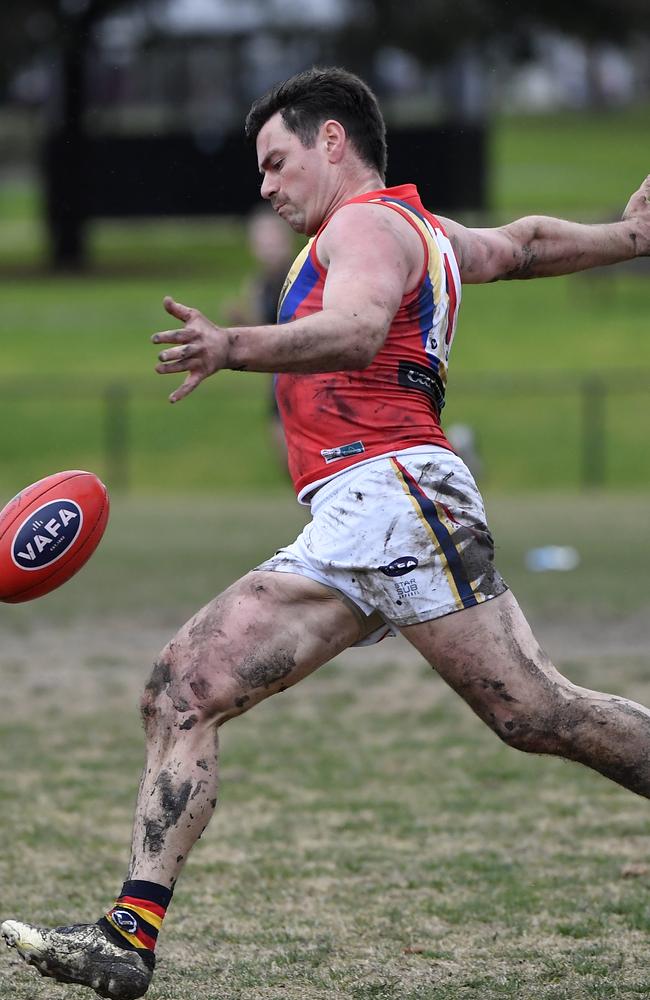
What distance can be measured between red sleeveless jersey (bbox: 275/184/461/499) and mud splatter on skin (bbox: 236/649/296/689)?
18.2 inches

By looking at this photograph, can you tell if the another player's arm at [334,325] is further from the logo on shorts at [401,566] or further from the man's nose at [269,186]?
the logo on shorts at [401,566]

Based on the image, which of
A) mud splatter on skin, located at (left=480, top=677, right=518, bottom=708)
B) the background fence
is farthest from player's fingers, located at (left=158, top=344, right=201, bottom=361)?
the background fence

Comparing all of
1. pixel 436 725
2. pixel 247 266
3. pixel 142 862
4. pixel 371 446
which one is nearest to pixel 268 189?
pixel 371 446

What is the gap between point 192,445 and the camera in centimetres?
2184

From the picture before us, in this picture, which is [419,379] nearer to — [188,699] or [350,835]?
[188,699]

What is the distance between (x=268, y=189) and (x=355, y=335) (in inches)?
30.8

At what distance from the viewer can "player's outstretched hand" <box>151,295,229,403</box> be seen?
3762 millimetres

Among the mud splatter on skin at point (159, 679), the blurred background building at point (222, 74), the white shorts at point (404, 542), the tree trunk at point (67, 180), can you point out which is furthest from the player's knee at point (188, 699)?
the tree trunk at point (67, 180)

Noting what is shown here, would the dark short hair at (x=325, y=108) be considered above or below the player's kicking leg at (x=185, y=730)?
above

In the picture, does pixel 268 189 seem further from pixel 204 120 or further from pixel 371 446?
pixel 204 120

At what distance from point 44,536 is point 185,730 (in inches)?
30.1

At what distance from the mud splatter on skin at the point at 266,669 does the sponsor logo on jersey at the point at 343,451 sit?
52 centimetres

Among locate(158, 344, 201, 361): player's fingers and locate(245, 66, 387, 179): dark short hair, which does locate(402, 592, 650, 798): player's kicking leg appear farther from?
locate(245, 66, 387, 179): dark short hair

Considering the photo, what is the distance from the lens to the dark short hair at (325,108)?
177 inches
